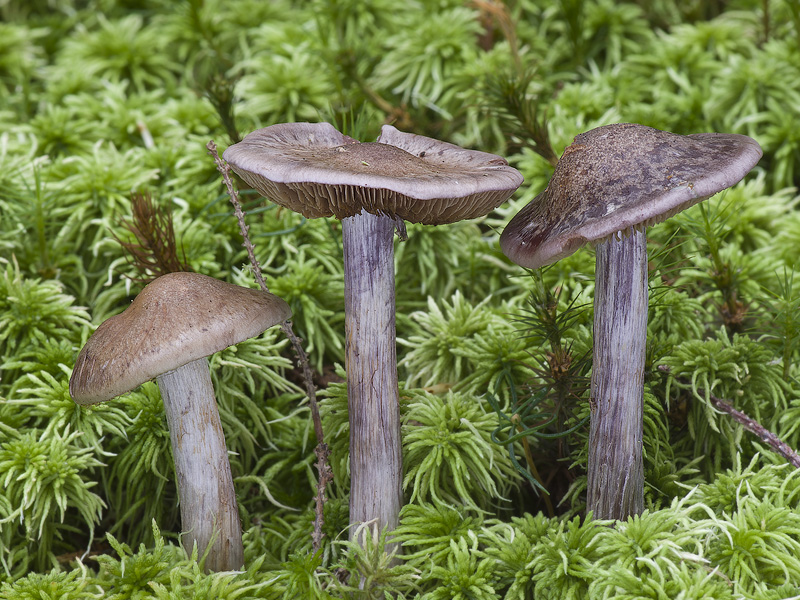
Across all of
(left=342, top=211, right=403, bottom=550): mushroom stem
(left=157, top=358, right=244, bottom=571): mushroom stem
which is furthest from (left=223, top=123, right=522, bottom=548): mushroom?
(left=157, top=358, right=244, bottom=571): mushroom stem

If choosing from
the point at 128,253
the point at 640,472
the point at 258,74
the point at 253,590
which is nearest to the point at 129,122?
the point at 258,74

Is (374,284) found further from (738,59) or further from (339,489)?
(738,59)

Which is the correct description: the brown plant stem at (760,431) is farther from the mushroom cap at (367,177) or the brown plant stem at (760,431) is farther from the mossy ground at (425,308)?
the mushroom cap at (367,177)

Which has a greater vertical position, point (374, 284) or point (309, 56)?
point (309, 56)

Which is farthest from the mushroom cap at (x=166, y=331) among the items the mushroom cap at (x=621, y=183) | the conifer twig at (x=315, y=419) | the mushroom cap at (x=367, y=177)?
the mushroom cap at (x=621, y=183)

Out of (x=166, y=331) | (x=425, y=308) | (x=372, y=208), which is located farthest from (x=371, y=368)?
(x=425, y=308)

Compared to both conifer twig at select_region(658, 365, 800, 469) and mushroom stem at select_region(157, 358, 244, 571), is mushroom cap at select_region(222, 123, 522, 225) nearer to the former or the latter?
mushroom stem at select_region(157, 358, 244, 571)
